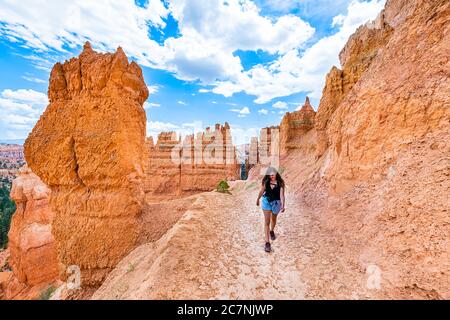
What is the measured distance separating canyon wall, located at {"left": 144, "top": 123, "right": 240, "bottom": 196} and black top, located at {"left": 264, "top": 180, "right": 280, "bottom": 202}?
92.2 feet

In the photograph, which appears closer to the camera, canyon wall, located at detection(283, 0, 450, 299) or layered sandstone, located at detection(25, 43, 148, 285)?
canyon wall, located at detection(283, 0, 450, 299)

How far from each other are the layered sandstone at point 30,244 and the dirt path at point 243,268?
2012 cm

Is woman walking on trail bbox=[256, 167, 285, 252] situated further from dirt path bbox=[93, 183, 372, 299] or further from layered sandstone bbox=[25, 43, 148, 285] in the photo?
layered sandstone bbox=[25, 43, 148, 285]

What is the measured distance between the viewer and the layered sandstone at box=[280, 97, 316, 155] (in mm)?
22391

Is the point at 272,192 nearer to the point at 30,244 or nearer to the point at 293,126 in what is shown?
the point at 293,126

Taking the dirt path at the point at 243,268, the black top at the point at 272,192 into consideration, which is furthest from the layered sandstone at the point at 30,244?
the black top at the point at 272,192

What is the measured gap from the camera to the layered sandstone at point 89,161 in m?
7.90

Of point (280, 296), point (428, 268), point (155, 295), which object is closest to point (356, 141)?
point (428, 268)

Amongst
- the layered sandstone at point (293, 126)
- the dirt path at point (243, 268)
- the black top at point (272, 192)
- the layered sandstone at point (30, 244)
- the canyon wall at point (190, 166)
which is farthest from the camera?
the canyon wall at point (190, 166)

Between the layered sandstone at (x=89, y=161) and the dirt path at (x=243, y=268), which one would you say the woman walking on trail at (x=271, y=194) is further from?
the layered sandstone at (x=89, y=161)

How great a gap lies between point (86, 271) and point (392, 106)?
11.7m

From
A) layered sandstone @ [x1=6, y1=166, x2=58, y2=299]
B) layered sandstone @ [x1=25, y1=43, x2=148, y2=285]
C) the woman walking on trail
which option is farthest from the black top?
layered sandstone @ [x1=6, y1=166, x2=58, y2=299]
